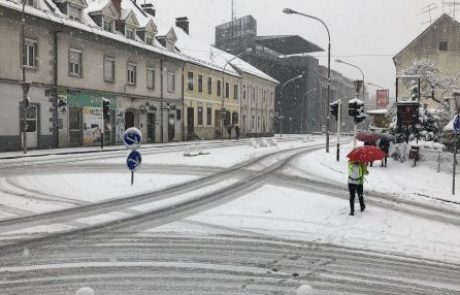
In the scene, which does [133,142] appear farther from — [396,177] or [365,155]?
[396,177]

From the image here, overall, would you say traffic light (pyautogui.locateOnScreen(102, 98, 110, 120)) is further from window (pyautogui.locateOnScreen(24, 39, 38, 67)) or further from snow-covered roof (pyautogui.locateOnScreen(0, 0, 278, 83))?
window (pyautogui.locateOnScreen(24, 39, 38, 67))

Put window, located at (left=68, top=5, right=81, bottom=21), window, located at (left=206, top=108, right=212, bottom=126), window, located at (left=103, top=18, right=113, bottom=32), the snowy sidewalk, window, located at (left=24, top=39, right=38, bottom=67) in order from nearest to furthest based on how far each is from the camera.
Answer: the snowy sidewalk
window, located at (left=24, top=39, right=38, bottom=67)
window, located at (left=68, top=5, right=81, bottom=21)
window, located at (left=103, top=18, right=113, bottom=32)
window, located at (left=206, top=108, right=212, bottom=126)

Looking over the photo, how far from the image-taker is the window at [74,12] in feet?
94.0

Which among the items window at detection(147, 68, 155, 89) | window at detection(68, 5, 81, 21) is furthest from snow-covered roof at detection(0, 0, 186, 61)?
window at detection(147, 68, 155, 89)

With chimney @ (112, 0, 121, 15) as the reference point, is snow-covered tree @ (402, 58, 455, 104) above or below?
below

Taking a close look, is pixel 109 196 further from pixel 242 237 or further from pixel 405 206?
pixel 405 206

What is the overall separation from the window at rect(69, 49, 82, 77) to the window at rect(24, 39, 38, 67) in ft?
9.11

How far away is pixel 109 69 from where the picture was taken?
106 ft

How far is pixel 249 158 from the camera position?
2308cm

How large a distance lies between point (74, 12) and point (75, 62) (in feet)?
10.0

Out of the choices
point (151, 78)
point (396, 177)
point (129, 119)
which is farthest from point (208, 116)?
point (396, 177)

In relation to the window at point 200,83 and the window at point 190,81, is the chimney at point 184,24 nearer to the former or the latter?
the window at point 200,83

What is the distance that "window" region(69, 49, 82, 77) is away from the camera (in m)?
28.7

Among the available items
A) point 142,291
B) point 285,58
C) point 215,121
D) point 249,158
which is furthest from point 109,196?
point 285,58
